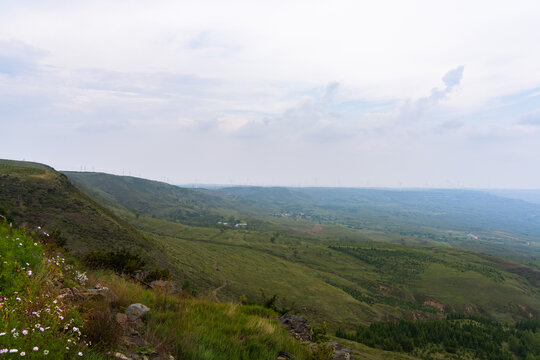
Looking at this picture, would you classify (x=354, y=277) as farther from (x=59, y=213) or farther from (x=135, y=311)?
(x=135, y=311)

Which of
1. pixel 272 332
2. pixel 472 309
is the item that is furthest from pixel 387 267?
pixel 272 332

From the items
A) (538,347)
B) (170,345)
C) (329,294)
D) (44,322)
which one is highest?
(44,322)

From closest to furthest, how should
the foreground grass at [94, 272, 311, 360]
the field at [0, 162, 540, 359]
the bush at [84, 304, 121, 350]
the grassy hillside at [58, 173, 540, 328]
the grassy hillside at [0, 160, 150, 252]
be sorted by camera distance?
1. the bush at [84, 304, 121, 350]
2. the foreground grass at [94, 272, 311, 360]
3. the grassy hillside at [0, 160, 150, 252]
4. the field at [0, 162, 540, 359]
5. the grassy hillside at [58, 173, 540, 328]

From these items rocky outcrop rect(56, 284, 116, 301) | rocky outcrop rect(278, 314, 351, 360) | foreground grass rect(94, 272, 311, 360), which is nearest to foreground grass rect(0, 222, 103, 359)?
rocky outcrop rect(56, 284, 116, 301)

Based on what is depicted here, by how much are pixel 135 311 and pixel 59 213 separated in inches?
2451

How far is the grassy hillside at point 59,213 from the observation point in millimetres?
48188

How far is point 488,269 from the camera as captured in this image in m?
140

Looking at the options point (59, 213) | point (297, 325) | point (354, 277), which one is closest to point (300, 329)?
point (297, 325)

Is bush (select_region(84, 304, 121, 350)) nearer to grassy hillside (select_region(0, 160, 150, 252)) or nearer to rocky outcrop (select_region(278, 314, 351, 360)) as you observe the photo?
rocky outcrop (select_region(278, 314, 351, 360))

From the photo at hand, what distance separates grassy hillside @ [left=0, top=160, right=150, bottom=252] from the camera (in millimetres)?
48188

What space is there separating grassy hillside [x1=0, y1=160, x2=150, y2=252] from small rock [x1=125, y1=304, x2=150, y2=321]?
4866cm

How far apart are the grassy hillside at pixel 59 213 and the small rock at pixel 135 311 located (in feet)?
160

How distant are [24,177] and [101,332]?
80821 mm

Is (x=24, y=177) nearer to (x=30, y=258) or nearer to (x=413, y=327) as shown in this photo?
(x=30, y=258)
